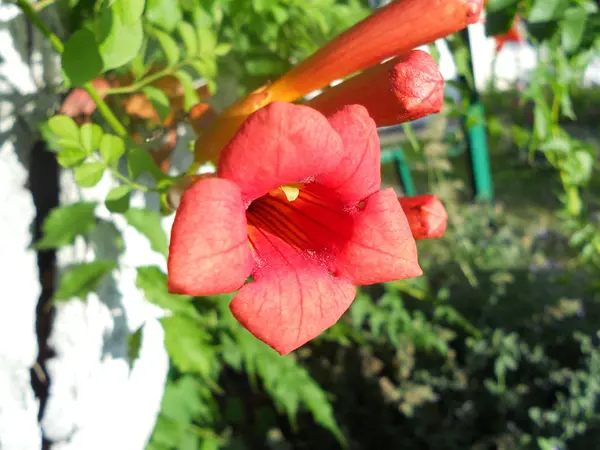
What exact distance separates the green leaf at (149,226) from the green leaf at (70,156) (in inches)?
6.5

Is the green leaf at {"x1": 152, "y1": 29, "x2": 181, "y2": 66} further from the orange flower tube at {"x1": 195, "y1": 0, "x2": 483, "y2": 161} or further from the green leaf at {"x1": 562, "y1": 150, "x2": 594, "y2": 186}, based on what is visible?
the green leaf at {"x1": 562, "y1": 150, "x2": 594, "y2": 186}

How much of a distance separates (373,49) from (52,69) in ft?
2.40

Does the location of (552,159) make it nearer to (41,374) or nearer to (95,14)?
(95,14)

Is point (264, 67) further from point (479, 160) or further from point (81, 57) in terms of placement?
point (479, 160)

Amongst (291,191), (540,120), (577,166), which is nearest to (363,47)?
(291,191)

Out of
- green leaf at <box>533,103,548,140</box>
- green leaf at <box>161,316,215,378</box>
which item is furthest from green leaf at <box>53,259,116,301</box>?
green leaf at <box>533,103,548,140</box>

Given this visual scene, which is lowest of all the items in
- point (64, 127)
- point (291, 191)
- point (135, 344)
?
point (135, 344)

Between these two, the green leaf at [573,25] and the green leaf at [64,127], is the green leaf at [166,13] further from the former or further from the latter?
the green leaf at [573,25]

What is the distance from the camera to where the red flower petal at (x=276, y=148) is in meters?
0.67

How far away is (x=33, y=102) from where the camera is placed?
3.71 ft

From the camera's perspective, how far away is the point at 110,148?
99 cm

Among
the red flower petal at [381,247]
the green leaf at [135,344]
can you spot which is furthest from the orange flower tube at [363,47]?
the green leaf at [135,344]

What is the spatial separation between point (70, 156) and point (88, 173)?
0.15 ft

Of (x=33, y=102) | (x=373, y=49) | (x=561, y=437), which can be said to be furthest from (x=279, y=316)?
(x=561, y=437)
